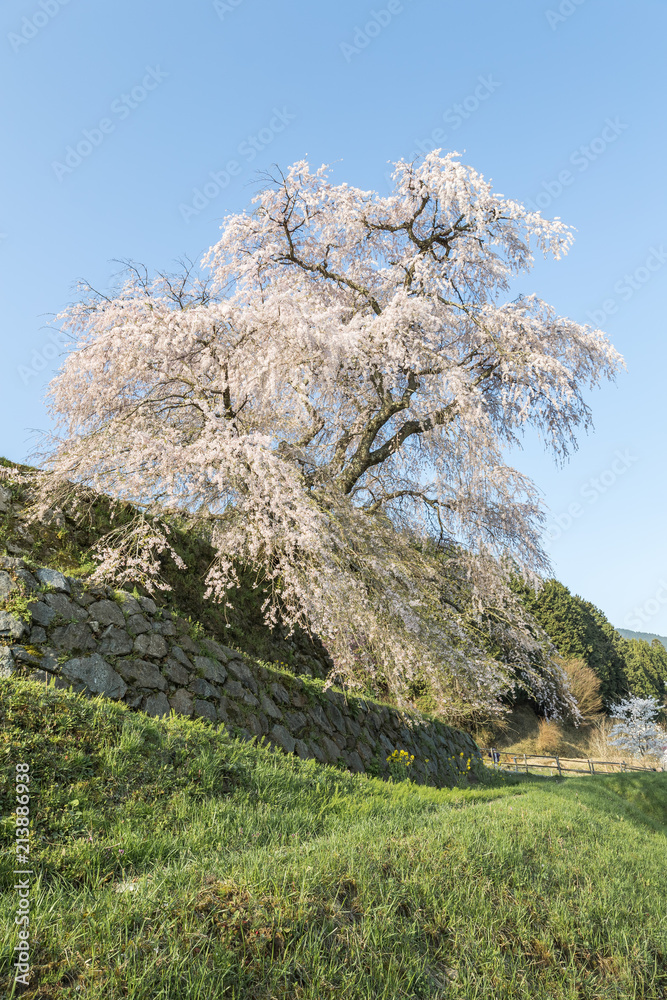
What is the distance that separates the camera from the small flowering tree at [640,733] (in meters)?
24.9

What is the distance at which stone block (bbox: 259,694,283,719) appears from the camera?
751cm

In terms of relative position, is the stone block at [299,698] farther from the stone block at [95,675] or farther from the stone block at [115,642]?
the stone block at [95,675]

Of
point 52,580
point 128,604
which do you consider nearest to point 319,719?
point 128,604

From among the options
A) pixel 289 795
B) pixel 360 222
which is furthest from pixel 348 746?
pixel 360 222

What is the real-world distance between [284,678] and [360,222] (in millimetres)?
Result: 9285

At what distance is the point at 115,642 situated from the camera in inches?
252

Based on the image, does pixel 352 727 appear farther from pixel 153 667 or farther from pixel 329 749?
pixel 153 667

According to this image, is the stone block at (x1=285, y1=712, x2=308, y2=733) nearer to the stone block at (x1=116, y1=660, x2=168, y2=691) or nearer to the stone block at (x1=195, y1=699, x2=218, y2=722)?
the stone block at (x1=195, y1=699, x2=218, y2=722)

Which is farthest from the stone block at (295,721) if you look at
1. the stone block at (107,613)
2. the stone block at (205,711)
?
the stone block at (107,613)

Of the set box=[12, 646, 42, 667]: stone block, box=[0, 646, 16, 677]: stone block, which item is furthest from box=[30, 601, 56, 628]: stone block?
box=[0, 646, 16, 677]: stone block

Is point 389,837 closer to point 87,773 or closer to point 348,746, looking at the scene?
point 87,773

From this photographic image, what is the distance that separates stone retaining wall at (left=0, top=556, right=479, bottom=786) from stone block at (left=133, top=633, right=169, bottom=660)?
0.01 meters

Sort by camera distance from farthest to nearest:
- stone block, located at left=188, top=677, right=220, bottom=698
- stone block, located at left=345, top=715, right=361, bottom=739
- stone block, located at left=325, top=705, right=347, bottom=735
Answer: stone block, located at left=345, top=715, right=361, bottom=739, stone block, located at left=325, top=705, right=347, bottom=735, stone block, located at left=188, top=677, right=220, bottom=698

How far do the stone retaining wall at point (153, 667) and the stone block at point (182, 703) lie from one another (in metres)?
0.01
